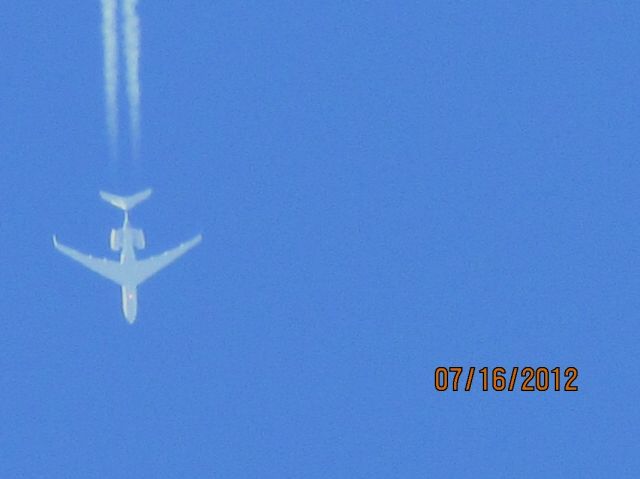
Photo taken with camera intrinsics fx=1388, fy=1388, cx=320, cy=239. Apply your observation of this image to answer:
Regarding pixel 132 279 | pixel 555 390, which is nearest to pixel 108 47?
pixel 132 279

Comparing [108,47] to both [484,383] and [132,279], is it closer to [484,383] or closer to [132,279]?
[132,279]

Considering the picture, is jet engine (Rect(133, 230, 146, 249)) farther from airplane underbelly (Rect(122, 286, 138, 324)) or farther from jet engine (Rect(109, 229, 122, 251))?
airplane underbelly (Rect(122, 286, 138, 324))

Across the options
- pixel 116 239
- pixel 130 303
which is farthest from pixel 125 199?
pixel 130 303

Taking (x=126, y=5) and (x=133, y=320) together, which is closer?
(x=126, y=5)

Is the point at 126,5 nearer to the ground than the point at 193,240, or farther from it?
farther from it

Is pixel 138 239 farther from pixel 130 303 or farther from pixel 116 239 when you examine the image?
pixel 130 303

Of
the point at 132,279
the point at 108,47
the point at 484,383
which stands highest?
the point at 108,47
